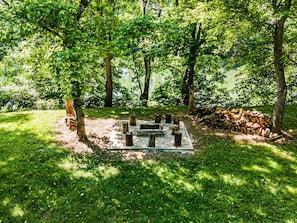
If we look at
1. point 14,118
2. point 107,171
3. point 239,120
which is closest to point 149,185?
point 107,171

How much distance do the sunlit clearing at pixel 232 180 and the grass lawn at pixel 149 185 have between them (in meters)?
0.03

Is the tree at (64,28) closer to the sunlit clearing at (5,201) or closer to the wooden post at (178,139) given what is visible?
the sunlit clearing at (5,201)

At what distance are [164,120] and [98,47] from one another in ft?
17.0

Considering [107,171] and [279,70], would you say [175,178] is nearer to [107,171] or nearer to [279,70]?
[107,171]

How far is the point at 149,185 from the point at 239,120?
5.51m

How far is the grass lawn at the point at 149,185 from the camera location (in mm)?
6250

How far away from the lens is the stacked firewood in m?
10.5

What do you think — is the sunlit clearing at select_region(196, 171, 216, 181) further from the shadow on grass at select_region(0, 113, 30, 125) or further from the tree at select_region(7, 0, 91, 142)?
the shadow on grass at select_region(0, 113, 30, 125)

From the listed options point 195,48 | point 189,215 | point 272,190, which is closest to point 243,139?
point 272,190

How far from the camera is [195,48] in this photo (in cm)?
1403

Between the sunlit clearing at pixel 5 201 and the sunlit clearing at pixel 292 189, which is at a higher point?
the sunlit clearing at pixel 292 189

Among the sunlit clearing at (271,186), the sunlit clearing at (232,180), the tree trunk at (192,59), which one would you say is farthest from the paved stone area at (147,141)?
the tree trunk at (192,59)

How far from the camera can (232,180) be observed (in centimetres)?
758

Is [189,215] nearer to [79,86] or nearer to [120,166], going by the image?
[120,166]
